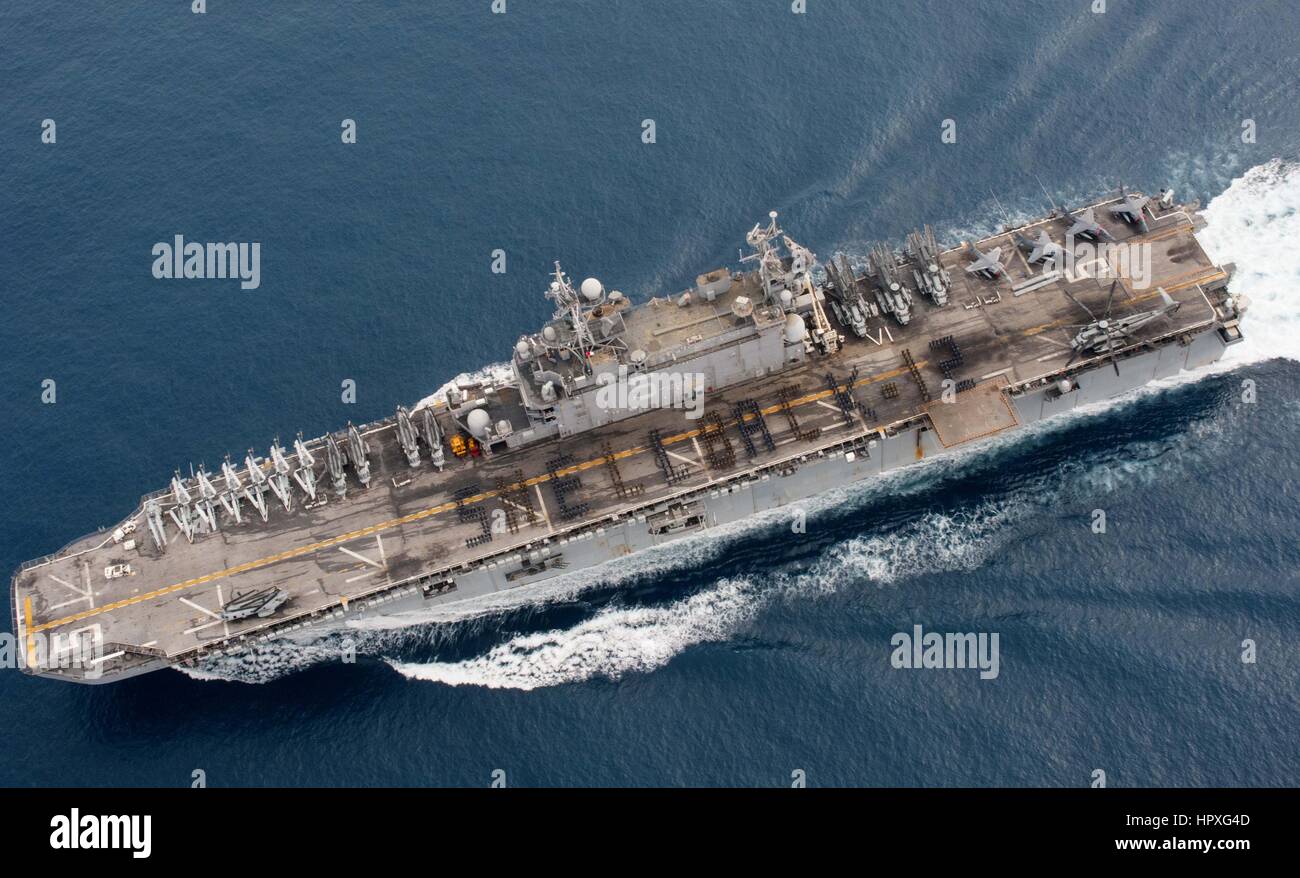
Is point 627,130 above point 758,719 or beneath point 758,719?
above

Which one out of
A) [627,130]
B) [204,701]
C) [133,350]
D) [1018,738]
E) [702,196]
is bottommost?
[1018,738]

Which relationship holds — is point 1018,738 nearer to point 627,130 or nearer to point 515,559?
point 515,559

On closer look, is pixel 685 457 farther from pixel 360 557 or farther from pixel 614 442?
pixel 360 557

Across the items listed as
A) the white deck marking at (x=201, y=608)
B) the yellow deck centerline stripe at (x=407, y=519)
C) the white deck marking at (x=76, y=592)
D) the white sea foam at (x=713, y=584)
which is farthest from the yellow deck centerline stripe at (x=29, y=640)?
the white sea foam at (x=713, y=584)
